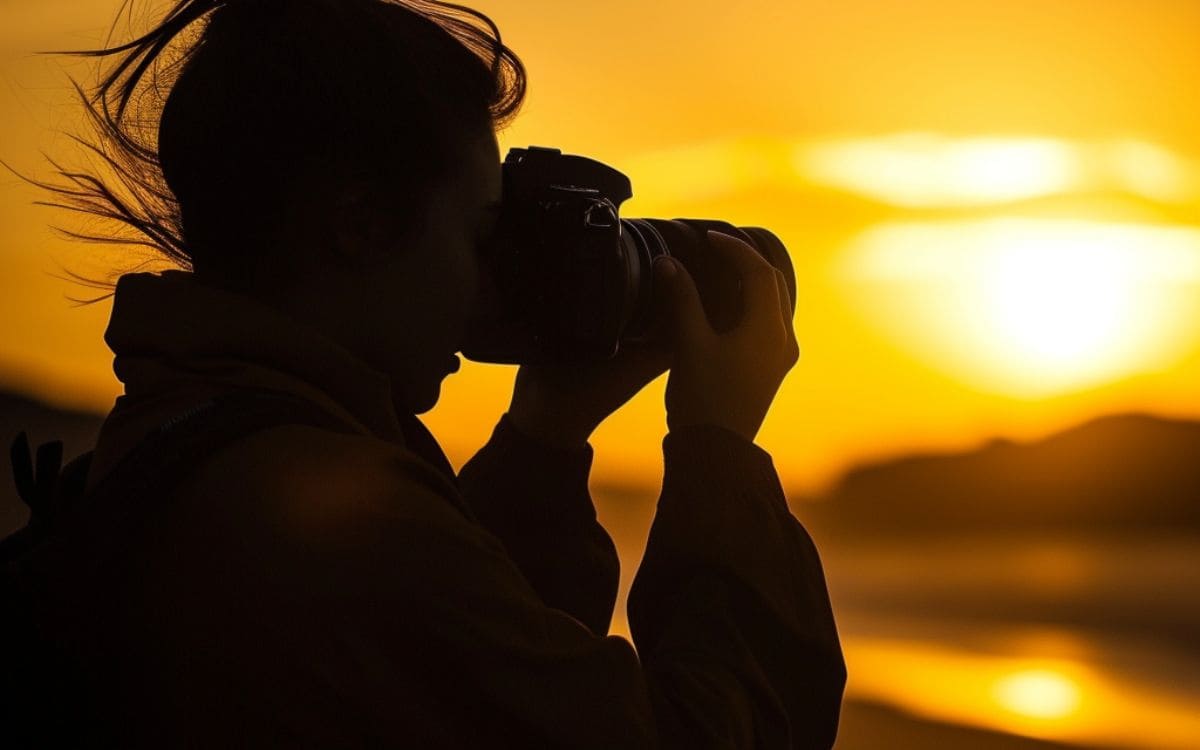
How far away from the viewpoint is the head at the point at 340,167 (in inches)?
33.0

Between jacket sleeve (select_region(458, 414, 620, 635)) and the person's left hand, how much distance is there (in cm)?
1

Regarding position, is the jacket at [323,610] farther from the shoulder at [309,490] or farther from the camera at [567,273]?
the camera at [567,273]

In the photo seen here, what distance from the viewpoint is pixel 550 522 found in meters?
1.21

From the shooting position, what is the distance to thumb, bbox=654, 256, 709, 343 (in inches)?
40.3

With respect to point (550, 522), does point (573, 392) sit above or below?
above

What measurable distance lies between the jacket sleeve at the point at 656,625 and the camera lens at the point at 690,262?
15 centimetres

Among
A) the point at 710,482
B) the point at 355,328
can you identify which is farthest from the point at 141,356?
the point at 710,482

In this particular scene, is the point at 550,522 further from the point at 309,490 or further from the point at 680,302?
the point at 309,490

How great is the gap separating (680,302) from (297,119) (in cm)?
31

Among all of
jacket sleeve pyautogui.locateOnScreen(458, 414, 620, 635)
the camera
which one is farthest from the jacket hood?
jacket sleeve pyautogui.locateOnScreen(458, 414, 620, 635)

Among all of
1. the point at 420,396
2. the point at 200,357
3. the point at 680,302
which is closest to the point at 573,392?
the point at 680,302

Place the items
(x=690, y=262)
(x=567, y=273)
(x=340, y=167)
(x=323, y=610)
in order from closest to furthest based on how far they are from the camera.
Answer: (x=323, y=610) → (x=340, y=167) → (x=567, y=273) → (x=690, y=262)

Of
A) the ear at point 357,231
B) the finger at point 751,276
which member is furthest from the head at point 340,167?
the finger at point 751,276

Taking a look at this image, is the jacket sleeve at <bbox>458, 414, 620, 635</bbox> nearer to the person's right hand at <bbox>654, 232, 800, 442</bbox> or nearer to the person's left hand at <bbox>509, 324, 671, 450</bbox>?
the person's left hand at <bbox>509, 324, 671, 450</bbox>
